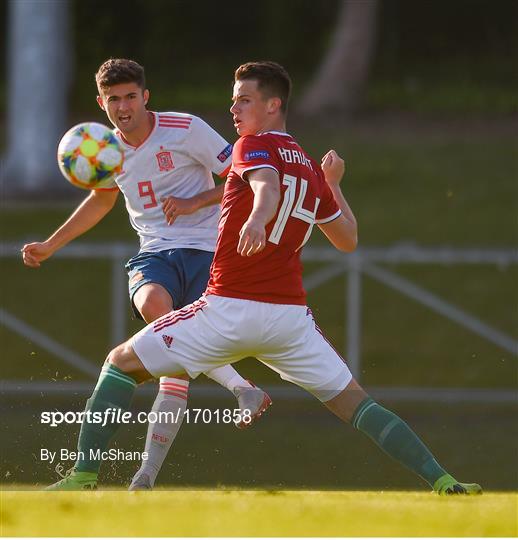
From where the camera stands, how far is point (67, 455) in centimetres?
635

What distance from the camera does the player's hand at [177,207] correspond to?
6.61m

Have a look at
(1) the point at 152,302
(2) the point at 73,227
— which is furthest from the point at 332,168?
(2) the point at 73,227

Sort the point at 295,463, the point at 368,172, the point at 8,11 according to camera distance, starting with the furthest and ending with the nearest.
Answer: the point at 8,11, the point at 368,172, the point at 295,463

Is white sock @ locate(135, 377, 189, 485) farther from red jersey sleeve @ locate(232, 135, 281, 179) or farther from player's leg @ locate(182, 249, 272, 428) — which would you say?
red jersey sleeve @ locate(232, 135, 281, 179)

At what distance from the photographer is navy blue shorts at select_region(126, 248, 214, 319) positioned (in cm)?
688

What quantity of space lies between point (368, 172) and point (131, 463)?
16.6 m

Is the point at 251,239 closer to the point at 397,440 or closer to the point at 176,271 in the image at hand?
the point at 397,440

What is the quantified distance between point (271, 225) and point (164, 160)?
1.18 metres

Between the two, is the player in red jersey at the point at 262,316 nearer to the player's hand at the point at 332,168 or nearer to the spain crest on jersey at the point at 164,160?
the player's hand at the point at 332,168

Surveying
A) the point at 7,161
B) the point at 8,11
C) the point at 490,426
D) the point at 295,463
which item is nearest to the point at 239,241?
the point at 295,463

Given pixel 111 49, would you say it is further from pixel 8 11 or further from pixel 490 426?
pixel 490 426

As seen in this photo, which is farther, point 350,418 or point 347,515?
point 350,418

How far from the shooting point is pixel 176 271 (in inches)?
274

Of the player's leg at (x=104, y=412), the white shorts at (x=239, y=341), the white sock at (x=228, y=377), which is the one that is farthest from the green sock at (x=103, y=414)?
the white sock at (x=228, y=377)
